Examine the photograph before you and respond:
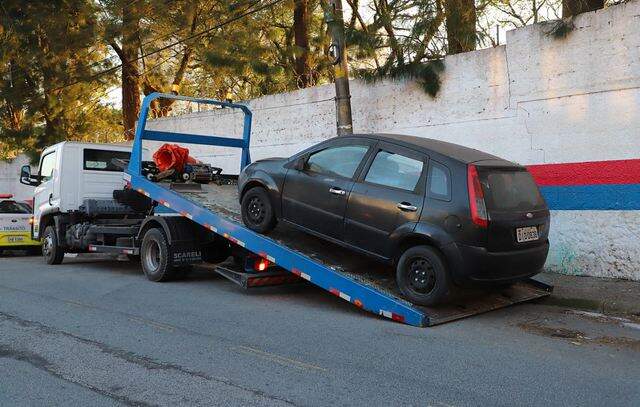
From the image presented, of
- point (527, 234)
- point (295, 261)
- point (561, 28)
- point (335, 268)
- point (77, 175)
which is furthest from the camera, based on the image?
point (77, 175)

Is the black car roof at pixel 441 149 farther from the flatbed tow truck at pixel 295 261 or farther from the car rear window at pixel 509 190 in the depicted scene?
the flatbed tow truck at pixel 295 261

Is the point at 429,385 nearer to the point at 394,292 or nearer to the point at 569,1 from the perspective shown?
the point at 394,292

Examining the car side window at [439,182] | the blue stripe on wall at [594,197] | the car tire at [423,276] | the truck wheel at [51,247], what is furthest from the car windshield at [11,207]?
the blue stripe on wall at [594,197]

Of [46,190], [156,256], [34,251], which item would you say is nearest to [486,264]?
[156,256]

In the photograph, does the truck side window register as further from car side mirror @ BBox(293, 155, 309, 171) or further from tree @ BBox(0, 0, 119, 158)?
tree @ BBox(0, 0, 119, 158)

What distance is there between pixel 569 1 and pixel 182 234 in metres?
6.94

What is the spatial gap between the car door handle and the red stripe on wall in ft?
12.9

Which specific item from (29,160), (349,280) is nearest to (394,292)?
(349,280)

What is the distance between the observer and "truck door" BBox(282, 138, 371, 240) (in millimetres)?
6789

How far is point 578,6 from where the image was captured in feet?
30.3

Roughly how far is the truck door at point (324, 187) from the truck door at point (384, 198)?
0.51 feet

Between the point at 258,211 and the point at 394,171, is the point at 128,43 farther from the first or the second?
the point at 394,171

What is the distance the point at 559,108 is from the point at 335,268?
4.65 meters

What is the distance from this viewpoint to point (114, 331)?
601 cm
